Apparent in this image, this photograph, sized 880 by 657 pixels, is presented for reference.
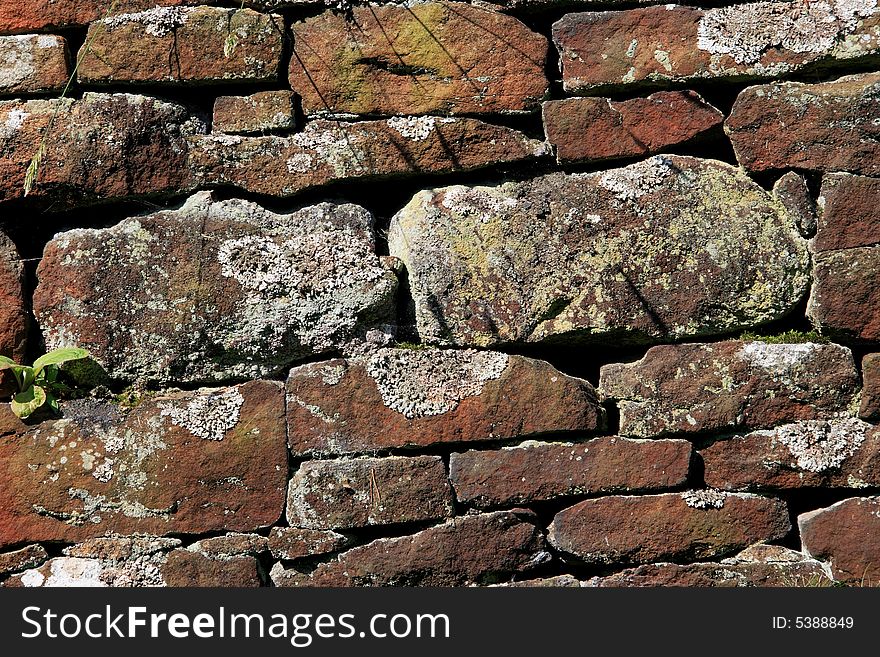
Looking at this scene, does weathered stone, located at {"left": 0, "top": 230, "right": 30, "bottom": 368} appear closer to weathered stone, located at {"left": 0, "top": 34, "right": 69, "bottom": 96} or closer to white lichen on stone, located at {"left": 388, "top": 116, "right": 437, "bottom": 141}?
weathered stone, located at {"left": 0, "top": 34, "right": 69, "bottom": 96}

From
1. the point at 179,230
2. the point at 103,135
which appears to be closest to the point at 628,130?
the point at 179,230

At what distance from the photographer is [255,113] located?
8.09 feet

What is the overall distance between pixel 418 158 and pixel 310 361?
67 cm

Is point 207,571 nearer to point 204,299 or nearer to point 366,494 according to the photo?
point 366,494

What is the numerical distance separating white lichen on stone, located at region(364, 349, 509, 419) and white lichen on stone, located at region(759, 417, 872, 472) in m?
0.84

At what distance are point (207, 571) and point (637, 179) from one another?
5.48 feet

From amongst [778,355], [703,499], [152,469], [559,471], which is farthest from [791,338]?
[152,469]

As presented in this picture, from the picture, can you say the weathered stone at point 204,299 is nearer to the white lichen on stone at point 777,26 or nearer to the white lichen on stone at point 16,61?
the white lichen on stone at point 16,61

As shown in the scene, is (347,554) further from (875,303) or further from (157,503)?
(875,303)

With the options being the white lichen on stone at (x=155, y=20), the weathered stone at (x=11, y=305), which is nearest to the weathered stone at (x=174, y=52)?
the white lichen on stone at (x=155, y=20)

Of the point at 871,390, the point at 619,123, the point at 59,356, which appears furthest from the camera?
the point at 619,123

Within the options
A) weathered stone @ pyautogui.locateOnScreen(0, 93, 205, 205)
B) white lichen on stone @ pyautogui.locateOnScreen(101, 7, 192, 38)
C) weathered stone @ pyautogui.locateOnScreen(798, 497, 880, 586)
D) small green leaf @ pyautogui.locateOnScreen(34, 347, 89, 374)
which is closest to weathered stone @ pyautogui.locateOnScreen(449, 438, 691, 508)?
weathered stone @ pyautogui.locateOnScreen(798, 497, 880, 586)

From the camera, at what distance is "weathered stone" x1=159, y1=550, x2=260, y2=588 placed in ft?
7.63

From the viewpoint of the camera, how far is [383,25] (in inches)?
98.3
